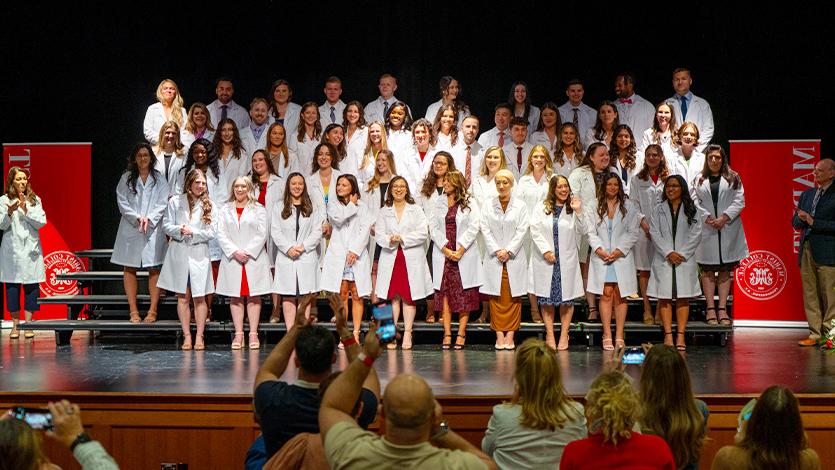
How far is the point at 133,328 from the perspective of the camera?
29.0 feet

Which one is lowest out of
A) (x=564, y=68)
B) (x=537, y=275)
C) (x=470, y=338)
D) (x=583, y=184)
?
(x=470, y=338)

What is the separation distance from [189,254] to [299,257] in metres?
0.93

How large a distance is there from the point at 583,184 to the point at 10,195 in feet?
17.3

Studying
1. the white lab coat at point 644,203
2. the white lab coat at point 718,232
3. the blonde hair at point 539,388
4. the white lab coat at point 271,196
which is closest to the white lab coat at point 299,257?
the white lab coat at point 271,196

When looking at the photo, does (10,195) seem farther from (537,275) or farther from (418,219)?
(537,275)

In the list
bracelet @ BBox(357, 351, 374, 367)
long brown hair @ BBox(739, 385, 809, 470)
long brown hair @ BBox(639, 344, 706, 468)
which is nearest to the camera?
bracelet @ BBox(357, 351, 374, 367)

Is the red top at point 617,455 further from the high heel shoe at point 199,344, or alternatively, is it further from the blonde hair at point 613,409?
the high heel shoe at point 199,344

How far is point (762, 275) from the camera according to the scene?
398 inches

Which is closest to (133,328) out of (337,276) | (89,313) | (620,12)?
(89,313)

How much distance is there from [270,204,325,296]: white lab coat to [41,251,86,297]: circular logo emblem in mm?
2658

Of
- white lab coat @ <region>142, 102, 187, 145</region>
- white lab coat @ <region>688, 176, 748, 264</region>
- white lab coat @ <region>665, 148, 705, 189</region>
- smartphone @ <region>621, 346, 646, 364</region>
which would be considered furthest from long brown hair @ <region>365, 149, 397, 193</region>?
smartphone @ <region>621, 346, 646, 364</region>

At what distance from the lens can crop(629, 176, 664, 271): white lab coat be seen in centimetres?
887

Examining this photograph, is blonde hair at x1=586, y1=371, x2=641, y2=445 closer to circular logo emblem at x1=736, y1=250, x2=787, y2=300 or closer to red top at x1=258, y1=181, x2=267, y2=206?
red top at x1=258, y1=181, x2=267, y2=206

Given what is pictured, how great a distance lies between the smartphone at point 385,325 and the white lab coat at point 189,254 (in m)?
5.59
